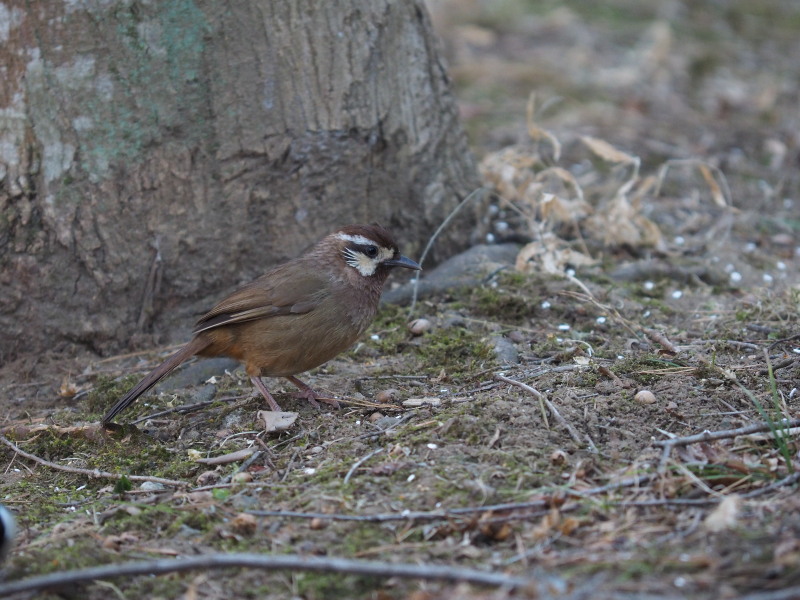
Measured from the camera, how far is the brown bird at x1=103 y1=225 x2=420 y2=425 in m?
5.05

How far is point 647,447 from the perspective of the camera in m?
3.90

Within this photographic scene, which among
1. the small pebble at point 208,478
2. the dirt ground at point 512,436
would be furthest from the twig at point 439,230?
the small pebble at point 208,478

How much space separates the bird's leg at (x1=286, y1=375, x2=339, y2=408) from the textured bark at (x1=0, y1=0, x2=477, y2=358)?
97 centimetres

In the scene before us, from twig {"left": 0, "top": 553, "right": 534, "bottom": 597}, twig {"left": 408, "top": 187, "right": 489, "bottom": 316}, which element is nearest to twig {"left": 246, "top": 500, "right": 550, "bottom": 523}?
twig {"left": 0, "top": 553, "right": 534, "bottom": 597}

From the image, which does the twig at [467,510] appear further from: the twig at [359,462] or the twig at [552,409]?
the twig at [552,409]

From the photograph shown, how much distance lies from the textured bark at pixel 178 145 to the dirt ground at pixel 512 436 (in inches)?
17.5

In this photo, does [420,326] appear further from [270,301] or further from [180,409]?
[180,409]

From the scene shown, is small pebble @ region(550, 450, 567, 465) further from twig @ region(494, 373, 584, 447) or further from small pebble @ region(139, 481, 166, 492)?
small pebble @ region(139, 481, 166, 492)

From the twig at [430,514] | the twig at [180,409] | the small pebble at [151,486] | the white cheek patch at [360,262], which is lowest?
the twig at [180,409]

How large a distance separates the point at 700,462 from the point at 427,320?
93.8 inches

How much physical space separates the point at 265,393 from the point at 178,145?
154 centimetres

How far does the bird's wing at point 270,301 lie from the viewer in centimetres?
512

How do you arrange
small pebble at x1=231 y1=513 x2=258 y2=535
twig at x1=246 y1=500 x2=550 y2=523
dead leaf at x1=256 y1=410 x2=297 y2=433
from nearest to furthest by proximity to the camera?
twig at x1=246 y1=500 x2=550 y2=523 → small pebble at x1=231 y1=513 x2=258 y2=535 → dead leaf at x1=256 y1=410 x2=297 y2=433

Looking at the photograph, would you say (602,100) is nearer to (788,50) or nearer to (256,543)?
(788,50)
